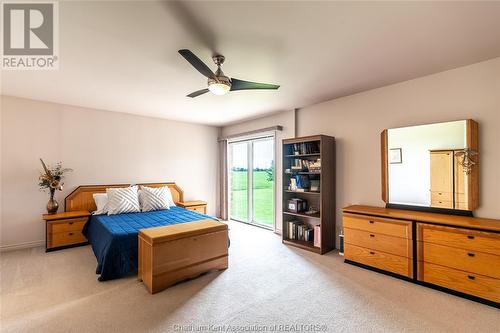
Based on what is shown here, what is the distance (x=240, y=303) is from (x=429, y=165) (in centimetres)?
266

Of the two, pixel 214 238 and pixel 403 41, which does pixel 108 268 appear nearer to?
pixel 214 238

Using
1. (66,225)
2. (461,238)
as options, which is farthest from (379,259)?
(66,225)

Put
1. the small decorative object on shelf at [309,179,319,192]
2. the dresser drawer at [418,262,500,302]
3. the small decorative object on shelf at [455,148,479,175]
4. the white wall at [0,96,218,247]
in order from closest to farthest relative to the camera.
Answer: the dresser drawer at [418,262,500,302], the small decorative object on shelf at [455,148,479,175], the white wall at [0,96,218,247], the small decorative object on shelf at [309,179,319,192]

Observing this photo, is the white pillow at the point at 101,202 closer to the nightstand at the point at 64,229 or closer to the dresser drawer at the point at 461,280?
the nightstand at the point at 64,229

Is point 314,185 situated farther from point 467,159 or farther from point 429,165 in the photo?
point 467,159

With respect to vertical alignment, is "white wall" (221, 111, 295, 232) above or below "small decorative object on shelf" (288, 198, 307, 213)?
above

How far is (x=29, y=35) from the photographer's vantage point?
6.39 ft

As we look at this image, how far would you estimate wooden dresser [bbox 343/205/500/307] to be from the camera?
82.0 inches

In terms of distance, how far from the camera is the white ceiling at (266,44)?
5.38ft

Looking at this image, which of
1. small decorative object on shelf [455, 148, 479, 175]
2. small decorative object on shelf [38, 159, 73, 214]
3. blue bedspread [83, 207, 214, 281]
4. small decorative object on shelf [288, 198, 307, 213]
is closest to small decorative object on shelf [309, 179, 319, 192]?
small decorative object on shelf [288, 198, 307, 213]

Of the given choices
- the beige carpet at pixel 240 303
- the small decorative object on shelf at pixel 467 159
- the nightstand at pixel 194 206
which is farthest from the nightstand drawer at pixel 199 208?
the small decorative object on shelf at pixel 467 159

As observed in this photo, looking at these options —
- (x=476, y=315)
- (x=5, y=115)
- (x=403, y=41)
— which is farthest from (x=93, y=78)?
(x=476, y=315)

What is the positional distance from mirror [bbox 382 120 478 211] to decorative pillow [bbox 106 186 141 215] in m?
3.88

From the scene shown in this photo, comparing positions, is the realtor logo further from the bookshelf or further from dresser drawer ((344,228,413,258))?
dresser drawer ((344,228,413,258))
